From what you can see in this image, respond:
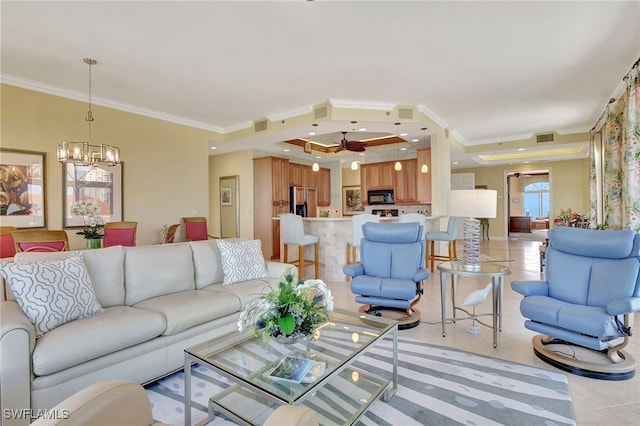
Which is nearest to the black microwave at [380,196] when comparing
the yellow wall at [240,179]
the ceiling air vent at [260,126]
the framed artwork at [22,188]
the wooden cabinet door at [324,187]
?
the wooden cabinet door at [324,187]

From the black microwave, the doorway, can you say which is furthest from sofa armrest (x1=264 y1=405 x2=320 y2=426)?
the doorway

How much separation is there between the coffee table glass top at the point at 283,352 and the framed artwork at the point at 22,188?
152 inches

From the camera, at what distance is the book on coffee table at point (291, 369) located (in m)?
1.58

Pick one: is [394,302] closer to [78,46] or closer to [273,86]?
[273,86]

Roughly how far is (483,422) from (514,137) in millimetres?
7704

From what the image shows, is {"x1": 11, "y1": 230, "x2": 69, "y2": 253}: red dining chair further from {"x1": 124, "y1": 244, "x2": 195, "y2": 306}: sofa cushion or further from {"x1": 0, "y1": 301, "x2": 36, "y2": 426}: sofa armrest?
{"x1": 0, "y1": 301, "x2": 36, "y2": 426}: sofa armrest

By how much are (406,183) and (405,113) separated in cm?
316

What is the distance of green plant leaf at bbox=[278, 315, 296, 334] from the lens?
5.77ft

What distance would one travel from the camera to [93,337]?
195 centimetres

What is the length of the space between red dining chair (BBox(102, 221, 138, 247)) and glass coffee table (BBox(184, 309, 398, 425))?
107 inches

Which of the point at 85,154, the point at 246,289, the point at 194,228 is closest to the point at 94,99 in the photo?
the point at 85,154

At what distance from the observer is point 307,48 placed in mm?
3389

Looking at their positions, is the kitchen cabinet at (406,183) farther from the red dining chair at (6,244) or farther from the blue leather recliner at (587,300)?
the red dining chair at (6,244)

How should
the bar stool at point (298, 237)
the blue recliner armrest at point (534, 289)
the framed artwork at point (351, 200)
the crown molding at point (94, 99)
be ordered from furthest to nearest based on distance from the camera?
the framed artwork at point (351, 200)
the bar stool at point (298, 237)
the crown molding at point (94, 99)
the blue recliner armrest at point (534, 289)
